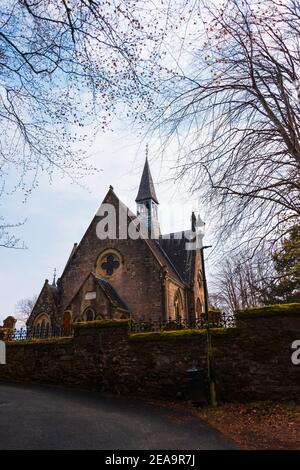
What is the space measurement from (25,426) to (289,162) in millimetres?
7618

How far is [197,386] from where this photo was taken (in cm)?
946

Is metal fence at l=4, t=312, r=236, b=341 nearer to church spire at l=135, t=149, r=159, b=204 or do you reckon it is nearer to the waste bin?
the waste bin

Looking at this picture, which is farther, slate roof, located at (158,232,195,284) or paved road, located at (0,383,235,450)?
slate roof, located at (158,232,195,284)

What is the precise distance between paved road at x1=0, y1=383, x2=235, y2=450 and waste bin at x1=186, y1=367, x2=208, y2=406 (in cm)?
87

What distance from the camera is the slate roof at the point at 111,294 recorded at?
19.0 metres

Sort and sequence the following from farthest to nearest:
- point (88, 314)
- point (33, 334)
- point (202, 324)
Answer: point (88, 314) → point (33, 334) → point (202, 324)

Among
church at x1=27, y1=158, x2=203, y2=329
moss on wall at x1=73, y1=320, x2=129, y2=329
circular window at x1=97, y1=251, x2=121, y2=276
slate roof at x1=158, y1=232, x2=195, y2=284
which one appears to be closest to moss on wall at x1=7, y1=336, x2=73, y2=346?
moss on wall at x1=73, y1=320, x2=129, y2=329

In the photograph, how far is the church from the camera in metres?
19.5

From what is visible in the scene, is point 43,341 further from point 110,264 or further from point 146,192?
point 146,192

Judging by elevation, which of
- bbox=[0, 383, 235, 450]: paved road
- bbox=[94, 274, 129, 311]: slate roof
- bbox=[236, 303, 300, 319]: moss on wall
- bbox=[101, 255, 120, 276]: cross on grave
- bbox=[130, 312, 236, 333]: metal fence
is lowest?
bbox=[0, 383, 235, 450]: paved road

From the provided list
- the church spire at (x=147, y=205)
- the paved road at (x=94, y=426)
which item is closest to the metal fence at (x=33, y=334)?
the paved road at (x=94, y=426)

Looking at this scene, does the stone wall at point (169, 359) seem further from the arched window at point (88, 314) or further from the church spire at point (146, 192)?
the church spire at point (146, 192)

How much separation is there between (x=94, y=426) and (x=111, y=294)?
44.1ft
